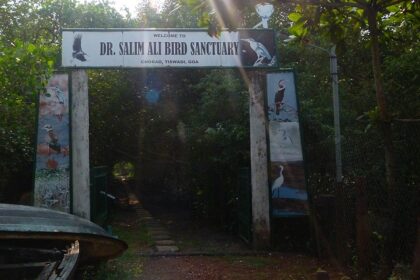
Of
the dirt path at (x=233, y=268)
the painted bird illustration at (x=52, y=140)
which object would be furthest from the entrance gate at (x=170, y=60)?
the dirt path at (x=233, y=268)

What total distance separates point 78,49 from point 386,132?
677cm

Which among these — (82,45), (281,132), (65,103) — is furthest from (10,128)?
(281,132)

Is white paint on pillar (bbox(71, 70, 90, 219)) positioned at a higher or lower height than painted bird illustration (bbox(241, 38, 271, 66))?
lower

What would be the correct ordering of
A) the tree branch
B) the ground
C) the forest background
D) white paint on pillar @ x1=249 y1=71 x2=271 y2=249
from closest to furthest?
the tree branch
the forest background
the ground
white paint on pillar @ x1=249 y1=71 x2=271 y2=249

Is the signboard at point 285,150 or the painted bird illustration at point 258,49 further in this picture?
the painted bird illustration at point 258,49

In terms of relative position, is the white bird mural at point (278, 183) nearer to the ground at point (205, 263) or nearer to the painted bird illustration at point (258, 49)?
the ground at point (205, 263)

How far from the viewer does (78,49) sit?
10.2m

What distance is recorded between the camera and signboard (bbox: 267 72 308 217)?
34.2 ft

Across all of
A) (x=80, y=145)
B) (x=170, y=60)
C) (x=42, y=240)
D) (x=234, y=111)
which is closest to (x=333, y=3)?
(x=42, y=240)

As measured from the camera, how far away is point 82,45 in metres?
10.2

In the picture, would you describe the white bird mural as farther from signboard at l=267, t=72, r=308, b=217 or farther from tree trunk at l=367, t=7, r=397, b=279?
→ tree trunk at l=367, t=7, r=397, b=279

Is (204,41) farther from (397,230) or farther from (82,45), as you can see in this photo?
(397,230)

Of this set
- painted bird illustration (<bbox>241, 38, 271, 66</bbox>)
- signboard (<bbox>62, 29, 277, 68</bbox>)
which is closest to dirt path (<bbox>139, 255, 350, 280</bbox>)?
signboard (<bbox>62, 29, 277, 68</bbox>)

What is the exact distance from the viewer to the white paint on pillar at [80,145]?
10148mm
